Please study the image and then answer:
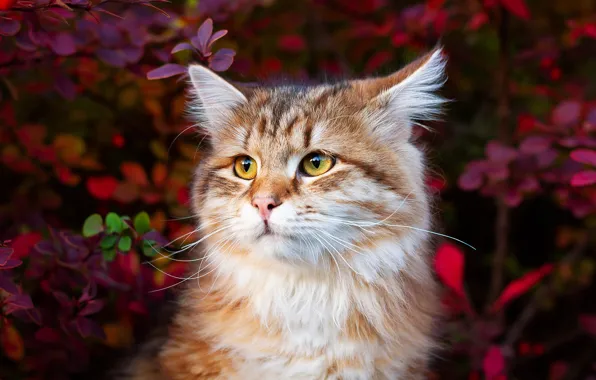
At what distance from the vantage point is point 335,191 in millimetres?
2008

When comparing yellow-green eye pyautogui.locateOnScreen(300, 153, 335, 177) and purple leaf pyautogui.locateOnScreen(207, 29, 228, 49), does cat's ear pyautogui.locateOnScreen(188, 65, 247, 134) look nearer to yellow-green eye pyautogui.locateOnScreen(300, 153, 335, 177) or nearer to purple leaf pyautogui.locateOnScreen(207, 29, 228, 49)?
purple leaf pyautogui.locateOnScreen(207, 29, 228, 49)

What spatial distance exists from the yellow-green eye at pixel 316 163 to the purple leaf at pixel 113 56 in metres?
0.72

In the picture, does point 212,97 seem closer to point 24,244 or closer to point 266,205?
point 266,205

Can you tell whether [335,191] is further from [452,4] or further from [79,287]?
[452,4]

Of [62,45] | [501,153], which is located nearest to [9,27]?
[62,45]

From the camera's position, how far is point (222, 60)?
2078 mm

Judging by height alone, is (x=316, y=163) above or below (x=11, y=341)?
above

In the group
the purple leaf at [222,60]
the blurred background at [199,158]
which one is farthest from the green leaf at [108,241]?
the purple leaf at [222,60]

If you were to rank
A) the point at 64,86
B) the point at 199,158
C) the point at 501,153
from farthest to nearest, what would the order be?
1. the point at 199,158
2. the point at 501,153
3. the point at 64,86

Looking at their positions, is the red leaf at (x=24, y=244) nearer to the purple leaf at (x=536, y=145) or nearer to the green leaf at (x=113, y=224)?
the green leaf at (x=113, y=224)

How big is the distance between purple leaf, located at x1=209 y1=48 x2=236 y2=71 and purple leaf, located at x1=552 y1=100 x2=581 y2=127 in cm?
121

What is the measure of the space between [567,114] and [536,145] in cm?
16

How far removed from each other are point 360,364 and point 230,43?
153cm

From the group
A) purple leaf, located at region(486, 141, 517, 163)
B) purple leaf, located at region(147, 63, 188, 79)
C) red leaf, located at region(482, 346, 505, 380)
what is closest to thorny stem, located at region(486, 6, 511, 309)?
purple leaf, located at region(486, 141, 517, 163)
